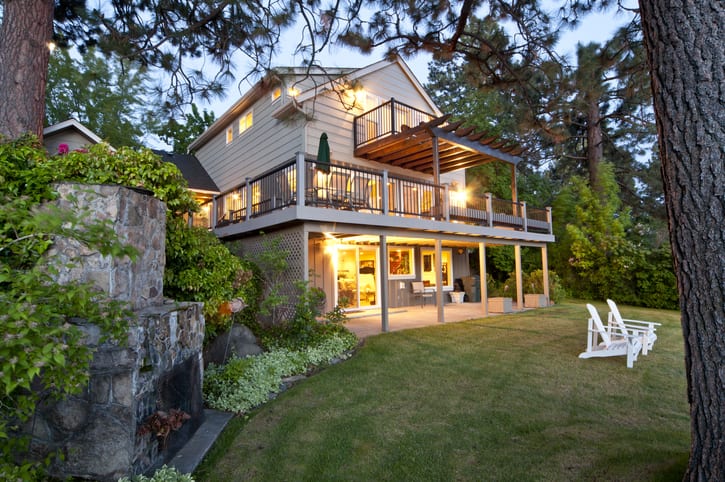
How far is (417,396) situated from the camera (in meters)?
4.44

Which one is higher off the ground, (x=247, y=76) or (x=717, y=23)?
(x=247, y=76)

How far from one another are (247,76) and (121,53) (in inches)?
87.0

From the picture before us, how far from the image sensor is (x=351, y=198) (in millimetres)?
8273

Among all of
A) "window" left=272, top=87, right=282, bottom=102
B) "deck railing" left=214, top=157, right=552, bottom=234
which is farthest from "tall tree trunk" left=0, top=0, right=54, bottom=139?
"window" left=272, top=87, right=282, bottom=102

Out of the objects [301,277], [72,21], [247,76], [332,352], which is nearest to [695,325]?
[332,352]

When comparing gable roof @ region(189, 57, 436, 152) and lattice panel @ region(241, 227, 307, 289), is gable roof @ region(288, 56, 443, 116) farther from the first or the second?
lattice panel @ region(241, 227, 307, 289)

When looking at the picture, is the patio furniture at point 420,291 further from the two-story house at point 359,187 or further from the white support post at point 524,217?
the white support post at point 524,217

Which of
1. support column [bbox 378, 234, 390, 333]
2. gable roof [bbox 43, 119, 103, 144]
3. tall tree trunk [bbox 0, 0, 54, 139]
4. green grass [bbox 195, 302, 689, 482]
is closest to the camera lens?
green grass [bbox 195, 302, 689, 482]

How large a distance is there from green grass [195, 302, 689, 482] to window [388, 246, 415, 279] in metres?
6.35

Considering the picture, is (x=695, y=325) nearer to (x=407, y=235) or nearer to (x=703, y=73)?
(x=703, y=73)

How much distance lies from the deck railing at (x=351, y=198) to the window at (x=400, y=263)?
2300 millimetres

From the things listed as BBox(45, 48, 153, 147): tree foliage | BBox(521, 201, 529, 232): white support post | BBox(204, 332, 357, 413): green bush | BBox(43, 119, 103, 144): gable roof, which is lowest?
BBox(204, 332, 357, 413): green bush

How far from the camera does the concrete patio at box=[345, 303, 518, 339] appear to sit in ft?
27.9

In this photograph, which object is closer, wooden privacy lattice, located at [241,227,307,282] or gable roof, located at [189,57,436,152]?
wooden privacy lattice, located at [241,227,307,282]
